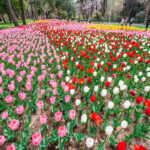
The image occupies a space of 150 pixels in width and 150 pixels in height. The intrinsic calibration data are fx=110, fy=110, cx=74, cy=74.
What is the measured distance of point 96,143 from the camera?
5.72 feet

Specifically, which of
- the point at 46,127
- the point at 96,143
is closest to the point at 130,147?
the point at 96,143

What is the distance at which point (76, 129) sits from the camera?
76.1 inches

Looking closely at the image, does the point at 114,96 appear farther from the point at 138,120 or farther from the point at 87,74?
the point at 87,74

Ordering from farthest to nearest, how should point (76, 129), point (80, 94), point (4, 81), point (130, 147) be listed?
point (4, 81) → point (80, 94) → point (76, 129) → point (130, 147)

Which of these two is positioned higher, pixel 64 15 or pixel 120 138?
pixel 64 15

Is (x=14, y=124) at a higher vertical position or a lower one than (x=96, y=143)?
higher

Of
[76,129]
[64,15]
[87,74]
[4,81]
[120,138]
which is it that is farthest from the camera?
[64,15]

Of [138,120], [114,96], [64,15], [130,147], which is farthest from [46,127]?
[64,15]

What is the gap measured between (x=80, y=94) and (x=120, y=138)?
1229 millimetres

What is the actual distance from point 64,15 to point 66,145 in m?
54.0

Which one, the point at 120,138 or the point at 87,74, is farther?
the point at 87,74

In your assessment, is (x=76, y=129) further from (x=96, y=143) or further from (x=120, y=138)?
(x=120, y=138)

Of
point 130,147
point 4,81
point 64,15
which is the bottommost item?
point 130,147

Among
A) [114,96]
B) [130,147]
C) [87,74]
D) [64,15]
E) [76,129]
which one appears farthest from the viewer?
[64,15]
